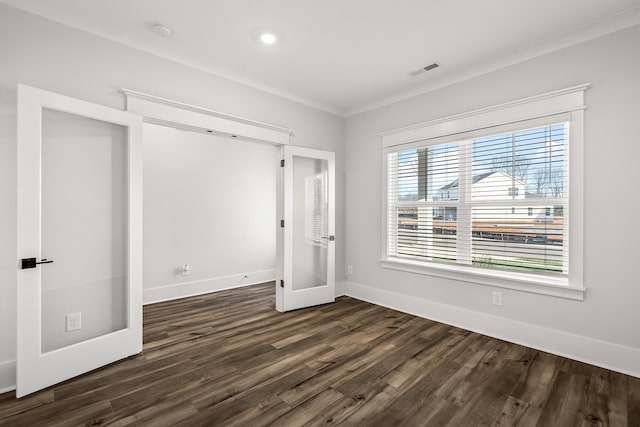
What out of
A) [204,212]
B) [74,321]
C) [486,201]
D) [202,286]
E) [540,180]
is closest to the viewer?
[74,321]

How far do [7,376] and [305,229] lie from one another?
291 cm

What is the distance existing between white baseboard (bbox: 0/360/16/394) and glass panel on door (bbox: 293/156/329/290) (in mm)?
2546

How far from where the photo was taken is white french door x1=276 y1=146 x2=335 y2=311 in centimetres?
379

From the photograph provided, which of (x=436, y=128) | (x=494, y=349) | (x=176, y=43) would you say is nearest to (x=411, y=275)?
(x=494, y=349)

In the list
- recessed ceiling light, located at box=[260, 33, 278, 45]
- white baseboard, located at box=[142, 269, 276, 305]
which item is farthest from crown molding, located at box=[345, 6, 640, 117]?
white baseboard, located at box=[142, 269, 276, 305]

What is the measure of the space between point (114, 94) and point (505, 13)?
3246 millimetres

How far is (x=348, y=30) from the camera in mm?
2574

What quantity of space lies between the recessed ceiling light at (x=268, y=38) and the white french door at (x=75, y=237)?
4.25 feet

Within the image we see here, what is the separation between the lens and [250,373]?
2.34 meters

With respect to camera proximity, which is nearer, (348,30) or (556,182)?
(348,30)

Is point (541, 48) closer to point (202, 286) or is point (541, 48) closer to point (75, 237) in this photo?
point (75, 237)

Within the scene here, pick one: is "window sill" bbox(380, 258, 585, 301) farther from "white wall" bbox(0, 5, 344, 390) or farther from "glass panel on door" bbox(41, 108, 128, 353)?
"glass panel on door" bbox(41, 108, 128, 353)

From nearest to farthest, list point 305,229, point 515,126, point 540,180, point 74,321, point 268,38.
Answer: point 74,321, point 268,38, point 540,180, point 515,126, point 305,229

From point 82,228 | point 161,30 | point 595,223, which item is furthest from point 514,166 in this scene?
point 82,228
